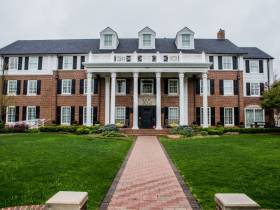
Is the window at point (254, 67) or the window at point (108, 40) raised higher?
the window at point (108, 40)

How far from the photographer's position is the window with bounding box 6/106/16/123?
33031mm

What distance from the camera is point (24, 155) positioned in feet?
42.0

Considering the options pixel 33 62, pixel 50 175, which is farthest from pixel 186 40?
pixel 50 175

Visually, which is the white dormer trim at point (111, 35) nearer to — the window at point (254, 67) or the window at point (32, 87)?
the window at point (32, 87)

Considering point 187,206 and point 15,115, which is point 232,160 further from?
point 15,115

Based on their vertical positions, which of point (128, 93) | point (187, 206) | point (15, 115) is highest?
point (128, 93)

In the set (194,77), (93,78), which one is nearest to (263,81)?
(194,77)

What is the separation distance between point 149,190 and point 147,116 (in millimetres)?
24721

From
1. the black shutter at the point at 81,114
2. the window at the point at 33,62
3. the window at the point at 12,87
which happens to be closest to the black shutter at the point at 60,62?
the window at the point at 33,62

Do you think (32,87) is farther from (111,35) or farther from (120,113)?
(111,35)

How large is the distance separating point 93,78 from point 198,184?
1011 inches

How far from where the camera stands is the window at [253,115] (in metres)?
33.5

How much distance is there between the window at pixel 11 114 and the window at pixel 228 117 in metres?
24.1

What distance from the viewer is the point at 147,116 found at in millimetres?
32219
